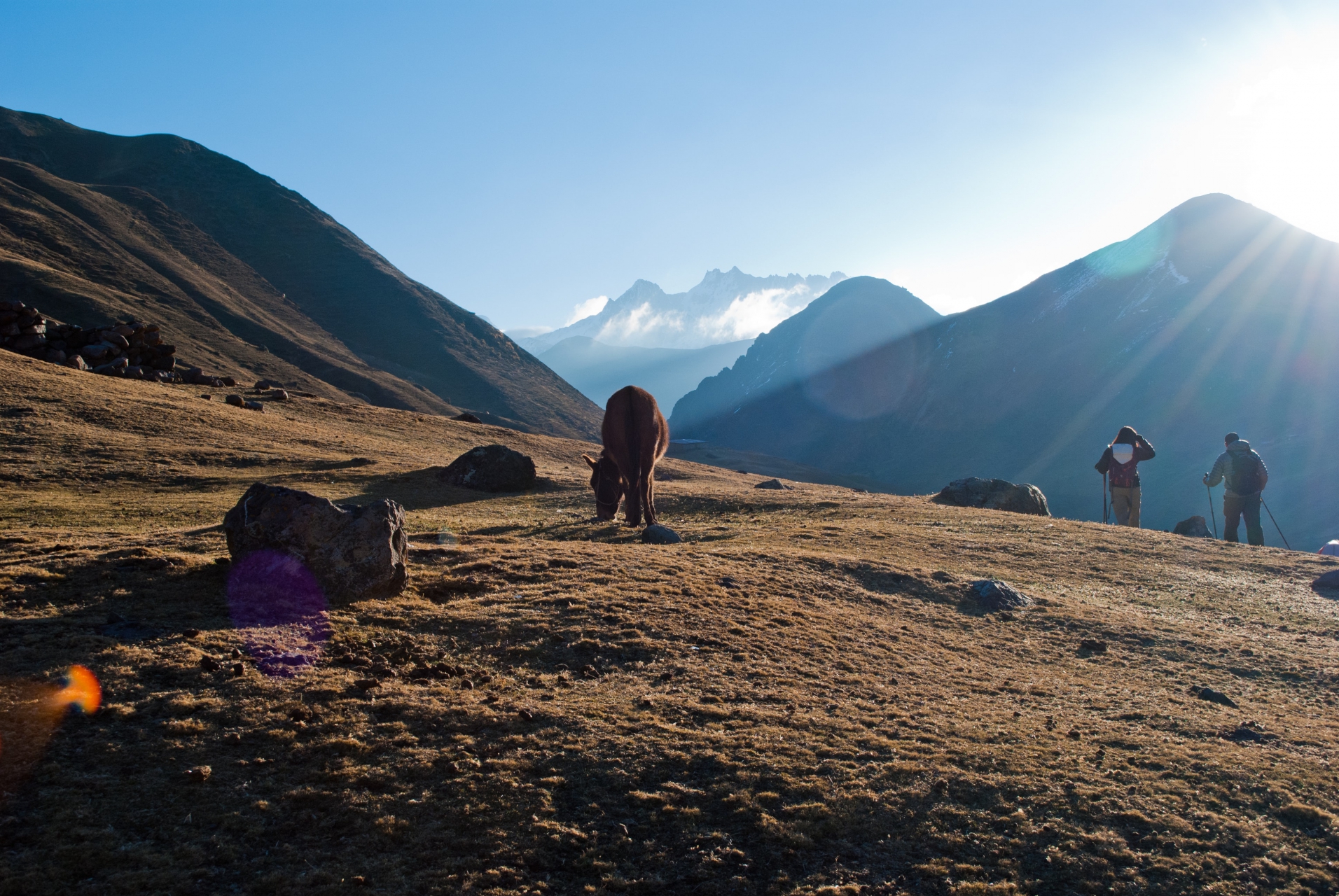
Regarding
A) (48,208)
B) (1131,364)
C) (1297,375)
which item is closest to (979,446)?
(1131,364)

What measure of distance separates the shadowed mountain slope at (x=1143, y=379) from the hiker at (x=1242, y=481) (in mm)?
64790

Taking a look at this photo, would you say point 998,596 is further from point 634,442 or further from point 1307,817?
point 634,442

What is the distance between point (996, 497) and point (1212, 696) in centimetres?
1898

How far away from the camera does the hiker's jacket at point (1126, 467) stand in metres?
21.4

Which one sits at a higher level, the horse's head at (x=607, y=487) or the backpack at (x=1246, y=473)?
the backpack at (x=1246, y=473)

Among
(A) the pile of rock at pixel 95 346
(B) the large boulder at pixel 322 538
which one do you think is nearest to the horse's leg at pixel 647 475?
(B) the large boulder at pixel 322 538

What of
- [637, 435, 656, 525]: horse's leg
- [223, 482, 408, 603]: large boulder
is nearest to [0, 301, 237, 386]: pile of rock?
[637, 435, 656, 525]: horse's leg

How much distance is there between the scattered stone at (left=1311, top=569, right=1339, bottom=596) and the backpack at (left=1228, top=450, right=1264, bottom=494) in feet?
19.0

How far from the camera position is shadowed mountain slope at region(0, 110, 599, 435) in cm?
9000

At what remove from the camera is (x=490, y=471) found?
25.1 metres

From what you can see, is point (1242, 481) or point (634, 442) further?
point (1242, 481)

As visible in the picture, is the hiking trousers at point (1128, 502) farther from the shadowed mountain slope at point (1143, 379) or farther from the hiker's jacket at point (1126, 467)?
the shadowed mountain slope at point (1143, 379)

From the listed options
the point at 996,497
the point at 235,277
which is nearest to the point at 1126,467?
the point at 996,497

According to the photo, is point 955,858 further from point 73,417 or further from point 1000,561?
point 73,417
